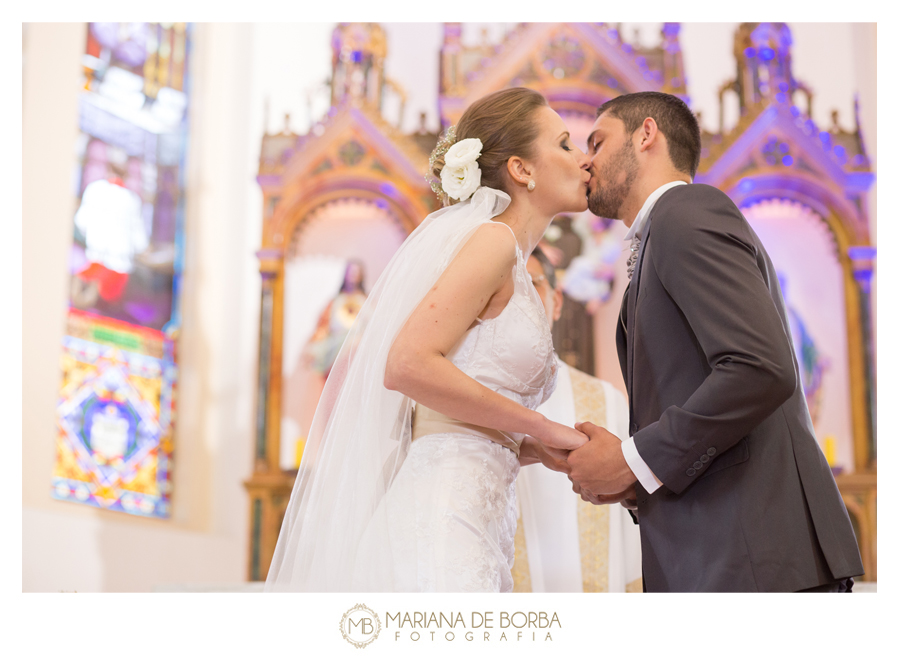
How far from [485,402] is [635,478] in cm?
40

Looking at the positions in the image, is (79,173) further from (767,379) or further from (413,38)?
(767,379)

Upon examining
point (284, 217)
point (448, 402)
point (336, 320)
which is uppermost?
point (284, 217)

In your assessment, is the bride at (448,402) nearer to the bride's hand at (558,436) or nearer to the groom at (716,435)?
the bride's hand at (558,436)

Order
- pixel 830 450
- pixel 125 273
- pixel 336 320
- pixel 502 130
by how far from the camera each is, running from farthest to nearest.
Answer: pixel 336 320, pixel 125 273, pixel 830 450, pixel 502 130

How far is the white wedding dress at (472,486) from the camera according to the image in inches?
80.1

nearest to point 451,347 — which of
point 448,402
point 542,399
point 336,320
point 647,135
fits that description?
point 448,402

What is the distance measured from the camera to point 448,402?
A: 82.4 inches

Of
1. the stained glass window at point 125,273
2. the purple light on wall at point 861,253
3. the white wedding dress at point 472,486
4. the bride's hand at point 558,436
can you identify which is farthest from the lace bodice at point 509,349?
the purple light on wall at point 861,253

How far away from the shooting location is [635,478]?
→ 2.09m

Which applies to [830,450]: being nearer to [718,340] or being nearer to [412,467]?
[718,340]

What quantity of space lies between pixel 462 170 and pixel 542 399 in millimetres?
686
